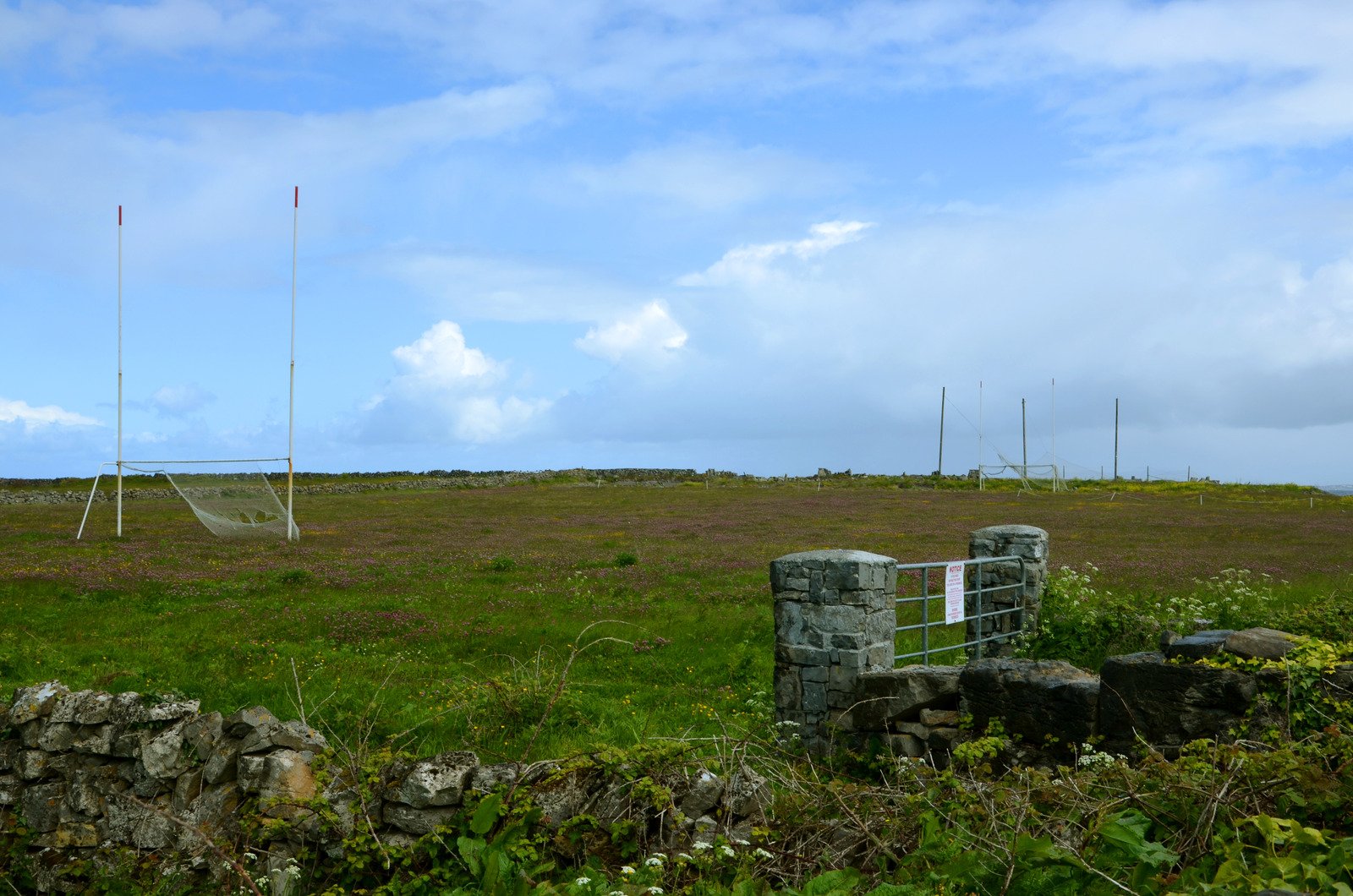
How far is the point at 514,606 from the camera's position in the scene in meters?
17.0

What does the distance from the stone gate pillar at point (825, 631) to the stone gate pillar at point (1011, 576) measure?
184 inches

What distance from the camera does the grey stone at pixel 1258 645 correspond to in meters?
7.05

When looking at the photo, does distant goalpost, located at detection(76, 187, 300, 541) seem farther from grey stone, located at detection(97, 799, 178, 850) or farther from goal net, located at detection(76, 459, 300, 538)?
grey stone, located at detection(97, 799, 178, 850)

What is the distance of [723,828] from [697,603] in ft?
40.1

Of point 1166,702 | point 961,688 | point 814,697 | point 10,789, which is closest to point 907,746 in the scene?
point 961,688

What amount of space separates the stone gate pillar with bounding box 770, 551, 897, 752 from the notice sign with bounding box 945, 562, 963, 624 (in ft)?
5.97

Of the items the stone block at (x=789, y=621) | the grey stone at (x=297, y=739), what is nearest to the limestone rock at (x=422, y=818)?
the grey stone at (x=297, y=739)

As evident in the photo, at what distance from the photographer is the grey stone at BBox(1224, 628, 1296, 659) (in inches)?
277

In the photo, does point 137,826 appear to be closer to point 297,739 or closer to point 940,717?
point 297,739

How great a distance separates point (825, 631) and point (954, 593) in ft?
8.83

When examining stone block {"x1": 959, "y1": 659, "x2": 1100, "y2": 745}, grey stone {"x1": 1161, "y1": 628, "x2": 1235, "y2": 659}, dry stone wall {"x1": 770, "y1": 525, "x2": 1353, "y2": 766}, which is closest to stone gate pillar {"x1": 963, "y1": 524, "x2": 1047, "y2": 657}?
dry stone wall {"x1": 770, "y1": 525, "x2": 1353, "y2": 766}

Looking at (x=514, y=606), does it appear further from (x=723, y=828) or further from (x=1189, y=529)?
(x=1189, y=529)

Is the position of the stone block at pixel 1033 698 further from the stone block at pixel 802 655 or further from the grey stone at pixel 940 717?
the stone block at pixel 802 655

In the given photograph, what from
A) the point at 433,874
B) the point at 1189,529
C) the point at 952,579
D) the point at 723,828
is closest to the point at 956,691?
the point at 952,579
